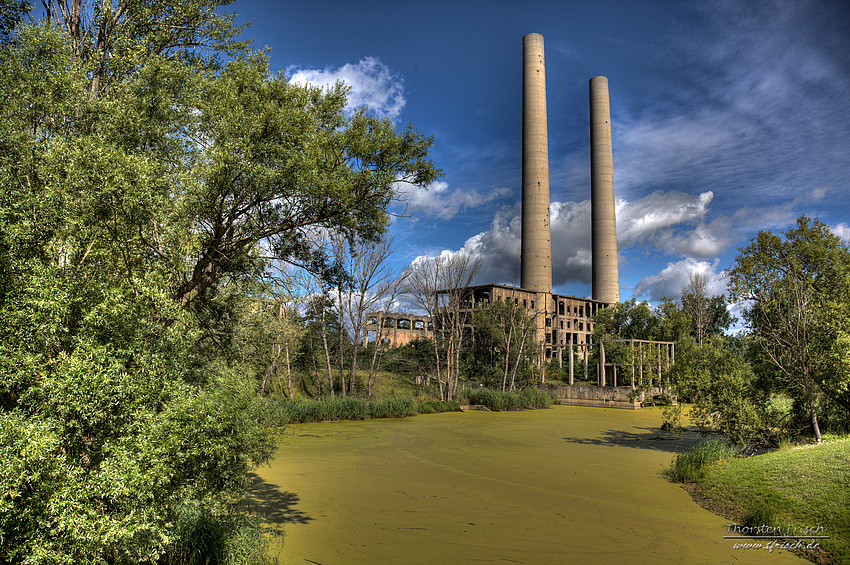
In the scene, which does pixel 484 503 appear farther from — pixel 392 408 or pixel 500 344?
pixel 500 344

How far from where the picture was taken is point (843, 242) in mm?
21188

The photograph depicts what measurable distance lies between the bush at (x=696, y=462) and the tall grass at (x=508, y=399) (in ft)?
44.3

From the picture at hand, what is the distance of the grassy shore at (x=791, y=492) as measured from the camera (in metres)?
6.01

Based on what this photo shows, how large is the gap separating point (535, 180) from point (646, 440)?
31.7m

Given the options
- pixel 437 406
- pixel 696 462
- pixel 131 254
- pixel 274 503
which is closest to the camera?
pixel 131 254

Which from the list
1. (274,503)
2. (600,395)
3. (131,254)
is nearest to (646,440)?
(600,395)

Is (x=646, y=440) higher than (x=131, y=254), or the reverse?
(x=131, y=254)

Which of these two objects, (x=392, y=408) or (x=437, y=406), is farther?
(x=437, y=406)

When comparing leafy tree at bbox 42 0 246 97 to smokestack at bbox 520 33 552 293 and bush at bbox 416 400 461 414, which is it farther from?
smokestack at bbox 520 33 552 293

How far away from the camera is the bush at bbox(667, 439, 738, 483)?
9766mm

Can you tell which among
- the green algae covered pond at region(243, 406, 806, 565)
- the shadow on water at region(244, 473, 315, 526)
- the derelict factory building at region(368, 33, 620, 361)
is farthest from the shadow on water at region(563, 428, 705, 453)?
the derelict factory building at region(368, 33, 620, 361)

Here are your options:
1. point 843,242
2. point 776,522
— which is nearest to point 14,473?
point 776,522

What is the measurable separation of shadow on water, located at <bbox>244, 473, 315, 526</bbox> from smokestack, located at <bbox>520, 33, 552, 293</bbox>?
118ft

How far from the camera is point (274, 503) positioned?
27.0 feet
